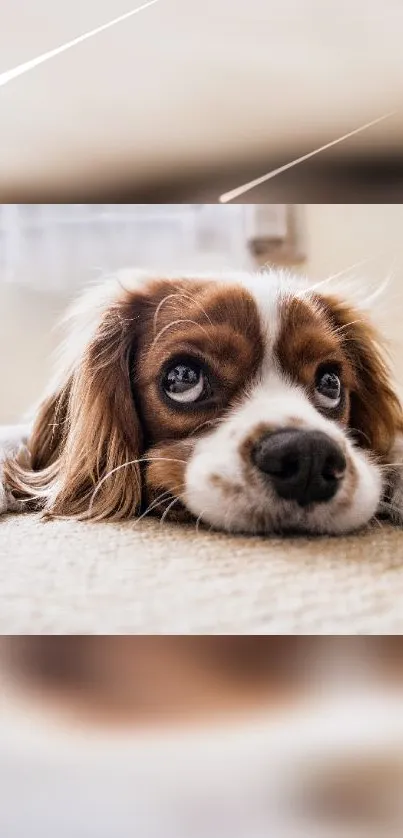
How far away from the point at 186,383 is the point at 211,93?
1.55 feet

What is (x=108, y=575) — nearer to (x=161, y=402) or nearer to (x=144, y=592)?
(x=144, y=592)

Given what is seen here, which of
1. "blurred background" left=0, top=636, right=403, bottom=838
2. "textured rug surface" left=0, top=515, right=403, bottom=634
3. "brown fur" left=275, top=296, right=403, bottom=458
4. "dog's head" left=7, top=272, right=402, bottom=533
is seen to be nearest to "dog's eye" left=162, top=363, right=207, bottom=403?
"dog's head" left=7, top=272, right=402, bottom=533

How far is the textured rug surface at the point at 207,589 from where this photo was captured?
876 millimetres

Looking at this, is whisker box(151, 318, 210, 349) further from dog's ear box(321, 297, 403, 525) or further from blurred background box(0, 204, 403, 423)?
dog's ear box(321, 297, 403, 525)

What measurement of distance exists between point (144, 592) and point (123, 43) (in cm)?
85

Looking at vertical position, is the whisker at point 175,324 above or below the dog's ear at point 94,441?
above

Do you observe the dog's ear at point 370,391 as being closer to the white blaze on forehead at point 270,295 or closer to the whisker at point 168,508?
the white blaze on forehead at point 270,295

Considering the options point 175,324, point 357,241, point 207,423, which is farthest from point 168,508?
point 357,241

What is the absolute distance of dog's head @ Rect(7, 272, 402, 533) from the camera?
39.3 inches

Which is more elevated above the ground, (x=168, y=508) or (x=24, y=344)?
(x=24, y=344)

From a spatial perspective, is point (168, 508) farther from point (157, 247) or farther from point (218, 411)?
point (157, 247)

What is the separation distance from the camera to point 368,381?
51.3 inches

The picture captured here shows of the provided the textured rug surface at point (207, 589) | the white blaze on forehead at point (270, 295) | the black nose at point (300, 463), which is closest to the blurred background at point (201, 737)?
the textured rug surface at point (207, 589)

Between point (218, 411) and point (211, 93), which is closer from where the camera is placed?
point (218, 411)
